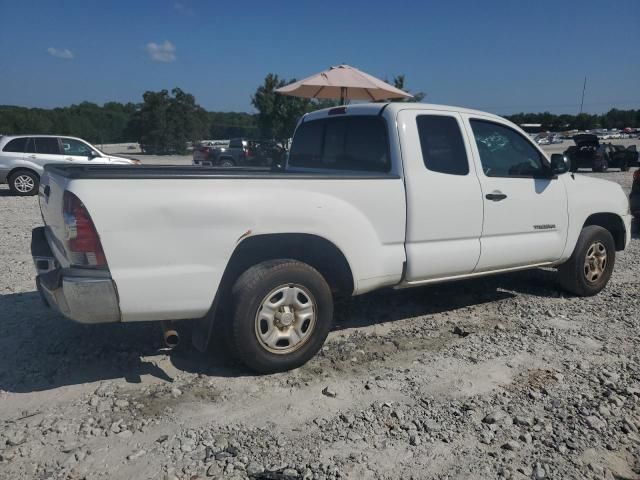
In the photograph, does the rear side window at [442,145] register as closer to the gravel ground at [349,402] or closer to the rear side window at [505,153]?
the rear side window at [505,153]

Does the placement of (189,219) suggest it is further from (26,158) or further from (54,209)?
(26,158)

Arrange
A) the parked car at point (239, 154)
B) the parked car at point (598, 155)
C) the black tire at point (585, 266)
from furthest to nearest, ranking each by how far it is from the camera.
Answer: the parked car at point (239, 154), the parked car at point (598, 155), the black tire at point (585, 266)

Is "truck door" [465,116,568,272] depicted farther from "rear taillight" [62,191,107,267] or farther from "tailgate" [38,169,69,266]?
"tailgate" [38,169,69,266]

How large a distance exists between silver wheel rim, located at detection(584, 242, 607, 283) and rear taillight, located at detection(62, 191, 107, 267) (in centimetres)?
463

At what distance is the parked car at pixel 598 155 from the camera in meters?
23.4

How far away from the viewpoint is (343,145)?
470 cm

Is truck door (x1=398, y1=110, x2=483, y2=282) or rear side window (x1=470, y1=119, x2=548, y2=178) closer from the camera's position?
truck door (x1=398, y1=110, x2=483, y2=282)

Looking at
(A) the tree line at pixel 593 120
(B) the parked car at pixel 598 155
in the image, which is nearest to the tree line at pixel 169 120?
(B) the parked car at pixel 598 155

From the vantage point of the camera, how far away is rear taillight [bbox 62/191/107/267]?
9.66ft

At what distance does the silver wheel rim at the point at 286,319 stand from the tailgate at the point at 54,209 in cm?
127

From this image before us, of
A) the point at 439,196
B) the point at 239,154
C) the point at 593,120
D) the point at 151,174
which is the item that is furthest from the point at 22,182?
the point at 593,120

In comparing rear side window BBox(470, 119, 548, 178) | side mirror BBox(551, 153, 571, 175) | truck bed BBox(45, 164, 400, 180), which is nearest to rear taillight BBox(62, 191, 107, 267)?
truck bed BBox(45, 164, 400, 180)

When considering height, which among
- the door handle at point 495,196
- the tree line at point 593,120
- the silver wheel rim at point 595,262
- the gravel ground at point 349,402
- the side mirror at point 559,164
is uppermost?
the tree line at point 593,120

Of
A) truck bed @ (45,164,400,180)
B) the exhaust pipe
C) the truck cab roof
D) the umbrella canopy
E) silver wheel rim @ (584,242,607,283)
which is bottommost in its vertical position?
the exhaust pipe
